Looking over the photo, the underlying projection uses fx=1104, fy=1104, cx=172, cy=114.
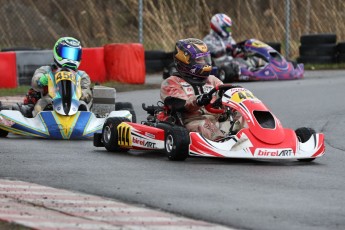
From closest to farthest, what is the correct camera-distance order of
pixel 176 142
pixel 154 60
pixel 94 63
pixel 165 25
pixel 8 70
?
pixel 176 142
pixel 8 70
pixel 94 63
pixel 154 60
pixel 165 25

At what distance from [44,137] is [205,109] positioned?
2242 millimetres

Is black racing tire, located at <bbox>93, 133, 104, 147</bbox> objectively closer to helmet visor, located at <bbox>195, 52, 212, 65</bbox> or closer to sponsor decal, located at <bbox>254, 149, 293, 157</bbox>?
helmet visor, located at <bbox>195, 52, 212, 65</bbox>

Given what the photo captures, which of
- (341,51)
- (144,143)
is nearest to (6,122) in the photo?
(144,143)

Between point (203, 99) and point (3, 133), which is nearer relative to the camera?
point (203, 99)

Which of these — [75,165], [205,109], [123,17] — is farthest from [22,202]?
[123,17]

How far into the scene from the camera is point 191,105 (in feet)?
32.5

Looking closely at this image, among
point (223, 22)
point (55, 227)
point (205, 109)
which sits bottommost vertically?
point (55, 227)

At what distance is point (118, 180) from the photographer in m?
8.16

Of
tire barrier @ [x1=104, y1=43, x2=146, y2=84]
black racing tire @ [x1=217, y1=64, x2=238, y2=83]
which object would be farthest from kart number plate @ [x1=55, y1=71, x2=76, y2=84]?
black racing tire @ [x1=217, y1=64, x2=238, y2=83]

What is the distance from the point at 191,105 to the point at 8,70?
326 inches

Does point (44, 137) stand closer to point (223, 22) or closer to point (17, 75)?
point (17, 75)

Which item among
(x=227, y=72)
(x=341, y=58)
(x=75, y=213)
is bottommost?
(x=75, y=213)

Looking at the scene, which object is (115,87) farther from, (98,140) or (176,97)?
(176,97)

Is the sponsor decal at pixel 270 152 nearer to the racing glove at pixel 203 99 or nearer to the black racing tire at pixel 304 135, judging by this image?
the black racing tire at pixel 304 135
